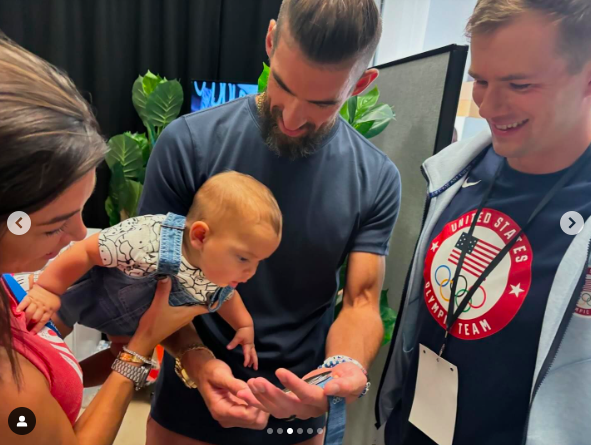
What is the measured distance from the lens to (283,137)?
993 millimetres

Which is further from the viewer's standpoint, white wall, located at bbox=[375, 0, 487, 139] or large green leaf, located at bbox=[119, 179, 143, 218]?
large green leaf, located at bbox=[119, 179, 143, 218]

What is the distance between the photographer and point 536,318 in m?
0.85

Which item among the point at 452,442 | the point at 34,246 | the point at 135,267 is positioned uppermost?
the point at 34,246

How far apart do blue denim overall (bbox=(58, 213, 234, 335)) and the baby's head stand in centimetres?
10

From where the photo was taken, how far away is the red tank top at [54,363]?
677mm

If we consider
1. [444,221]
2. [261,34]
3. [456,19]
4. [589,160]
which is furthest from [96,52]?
[589,160]

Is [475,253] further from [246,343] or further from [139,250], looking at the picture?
[139,250]

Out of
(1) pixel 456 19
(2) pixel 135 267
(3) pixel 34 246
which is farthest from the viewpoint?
(1) pixel 456 19

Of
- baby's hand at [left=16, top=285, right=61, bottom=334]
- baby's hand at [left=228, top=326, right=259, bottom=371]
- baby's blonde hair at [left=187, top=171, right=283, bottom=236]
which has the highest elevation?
baby's blonde hair at [left=187, top=171, right=283, bottom=236]

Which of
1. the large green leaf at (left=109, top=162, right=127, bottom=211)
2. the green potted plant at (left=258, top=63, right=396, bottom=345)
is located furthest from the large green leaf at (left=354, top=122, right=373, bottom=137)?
the large green leaf at (left=109, top=162, right=127, bottom=211)

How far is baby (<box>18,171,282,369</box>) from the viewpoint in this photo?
899 mm

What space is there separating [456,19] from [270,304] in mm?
2307

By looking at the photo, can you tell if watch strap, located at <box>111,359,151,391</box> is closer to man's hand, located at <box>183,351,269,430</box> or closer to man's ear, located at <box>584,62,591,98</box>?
man's hand, located at <box>183,351,269,430</box>

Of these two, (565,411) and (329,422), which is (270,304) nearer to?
(329,422)
